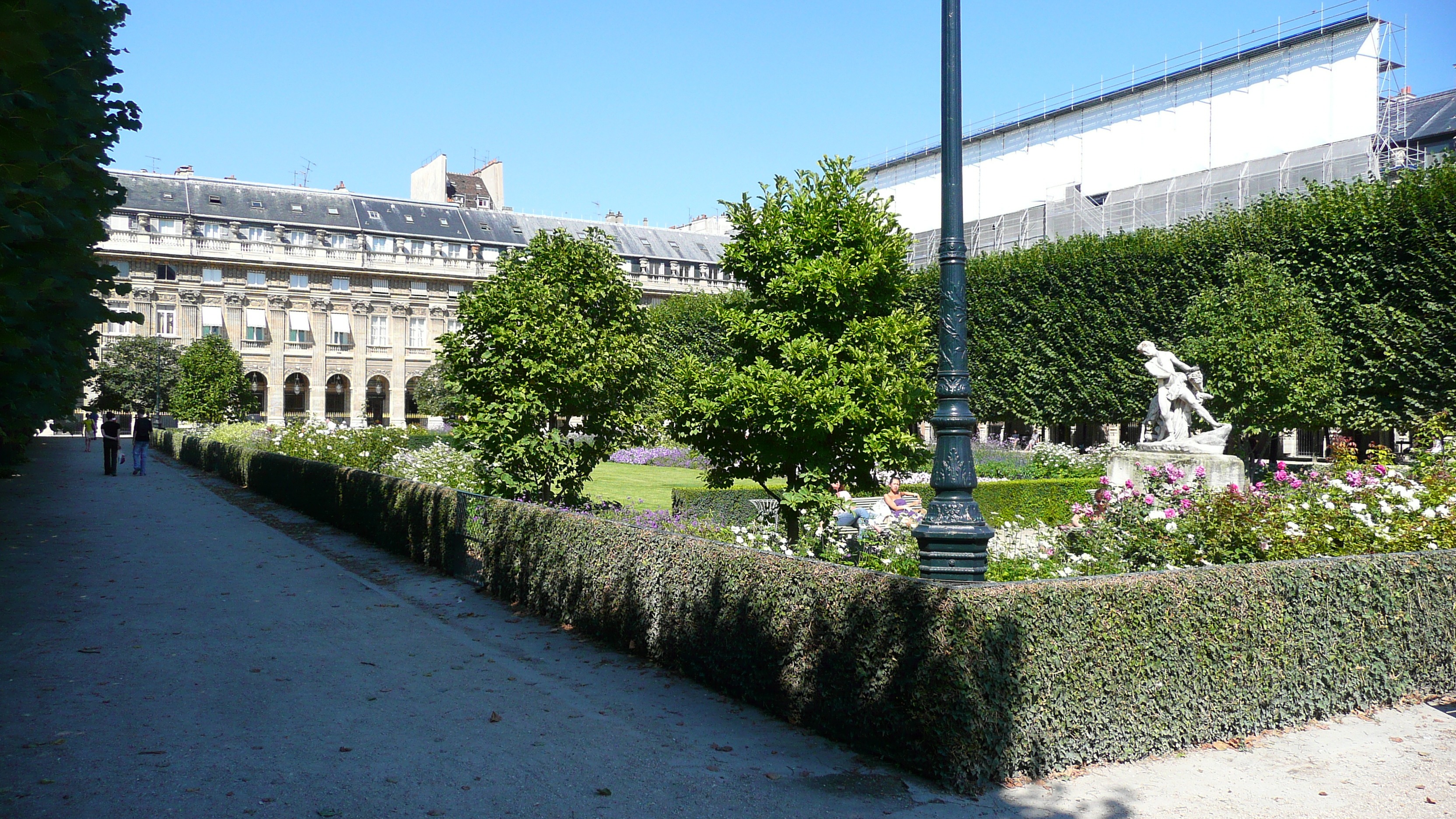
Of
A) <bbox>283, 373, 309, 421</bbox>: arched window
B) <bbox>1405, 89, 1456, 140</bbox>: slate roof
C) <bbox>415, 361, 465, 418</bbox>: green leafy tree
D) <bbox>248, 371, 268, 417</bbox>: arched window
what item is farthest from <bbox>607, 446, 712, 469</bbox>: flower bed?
<bbox>283, 373, 309, 421</bbox>: arched window

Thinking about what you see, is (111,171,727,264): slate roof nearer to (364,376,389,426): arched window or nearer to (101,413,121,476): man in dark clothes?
(364,376,389,426): arched window

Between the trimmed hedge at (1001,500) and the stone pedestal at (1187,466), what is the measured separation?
620mm

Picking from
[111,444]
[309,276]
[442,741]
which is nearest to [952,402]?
[442,741]

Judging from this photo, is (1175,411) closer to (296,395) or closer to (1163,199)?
(1163,199)

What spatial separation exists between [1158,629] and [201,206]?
66.7 meters

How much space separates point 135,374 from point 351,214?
688 inches

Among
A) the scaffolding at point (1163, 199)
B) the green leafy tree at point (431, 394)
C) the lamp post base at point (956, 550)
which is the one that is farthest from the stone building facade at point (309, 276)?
the lamp post base at point (956, 550)

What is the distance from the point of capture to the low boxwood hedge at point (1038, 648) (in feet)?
17.1

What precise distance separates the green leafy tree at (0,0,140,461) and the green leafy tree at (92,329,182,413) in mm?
47218

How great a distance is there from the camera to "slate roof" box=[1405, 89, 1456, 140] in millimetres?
34500

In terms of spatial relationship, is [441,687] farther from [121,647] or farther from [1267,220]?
[1267,220]

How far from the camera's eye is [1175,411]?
17734 mm

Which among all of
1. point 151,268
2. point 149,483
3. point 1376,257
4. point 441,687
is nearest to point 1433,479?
point 441,687

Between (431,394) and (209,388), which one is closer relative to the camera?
(209,388)
